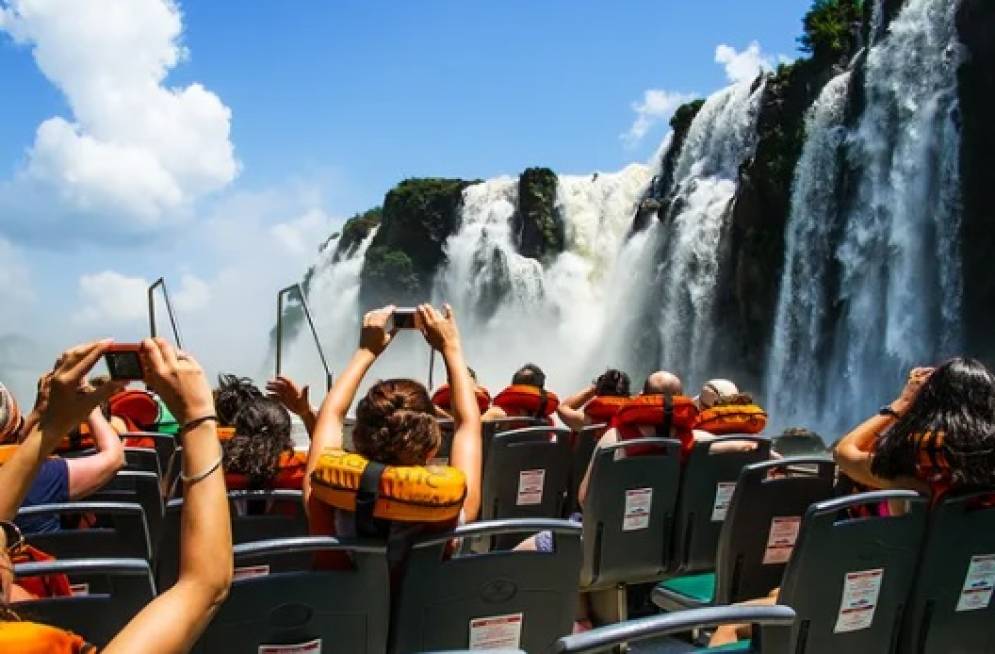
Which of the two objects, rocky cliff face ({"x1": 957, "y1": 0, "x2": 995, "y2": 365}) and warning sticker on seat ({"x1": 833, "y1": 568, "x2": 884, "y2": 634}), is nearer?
warning sticker on seat ({"x1": 833, "y1": 568, "x2": 884, "y2": 634})

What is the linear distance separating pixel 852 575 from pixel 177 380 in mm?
1927

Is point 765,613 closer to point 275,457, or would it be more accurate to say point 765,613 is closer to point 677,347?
point 275,457

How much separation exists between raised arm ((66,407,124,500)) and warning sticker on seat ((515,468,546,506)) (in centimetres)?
239

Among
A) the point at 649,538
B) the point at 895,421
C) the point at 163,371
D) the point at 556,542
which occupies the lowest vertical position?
the point at 649,538

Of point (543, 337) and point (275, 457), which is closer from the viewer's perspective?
point (275, 457)

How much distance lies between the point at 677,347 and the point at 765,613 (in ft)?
101

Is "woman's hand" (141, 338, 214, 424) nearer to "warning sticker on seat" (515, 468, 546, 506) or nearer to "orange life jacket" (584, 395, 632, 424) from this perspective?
"warning sticker on seat" (515, 468, 546, 506)

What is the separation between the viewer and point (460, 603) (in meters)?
2.39

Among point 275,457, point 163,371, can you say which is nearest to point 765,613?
point 163,371

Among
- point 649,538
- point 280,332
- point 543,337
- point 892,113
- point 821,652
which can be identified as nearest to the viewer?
point 821,652

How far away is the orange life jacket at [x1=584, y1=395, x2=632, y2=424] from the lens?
5.43m

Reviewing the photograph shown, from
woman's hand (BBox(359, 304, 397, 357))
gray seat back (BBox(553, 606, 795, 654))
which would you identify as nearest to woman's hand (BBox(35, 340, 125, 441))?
gray seat back (BBox(553, 606, 795, 654))

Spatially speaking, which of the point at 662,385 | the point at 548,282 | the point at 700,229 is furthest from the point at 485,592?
the point at 548,282

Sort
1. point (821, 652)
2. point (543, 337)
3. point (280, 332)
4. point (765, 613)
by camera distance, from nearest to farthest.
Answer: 1. point (765, 613)
2. point (821, 652)
3. point (280, 332)
4. point (543, 337)
